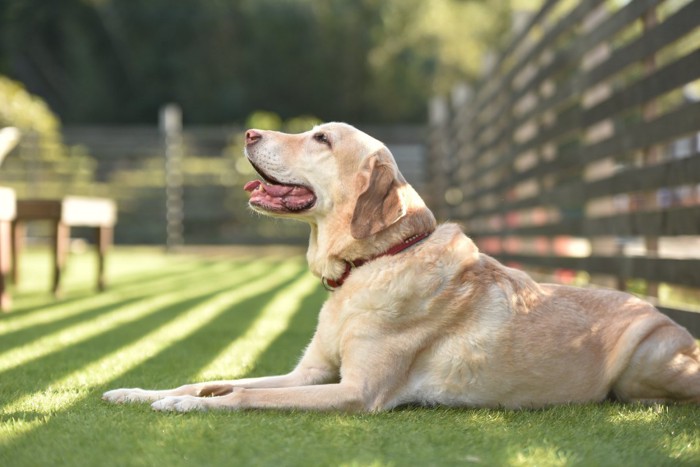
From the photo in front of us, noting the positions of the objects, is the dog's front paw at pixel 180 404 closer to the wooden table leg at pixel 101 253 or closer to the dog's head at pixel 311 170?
the dog's head at pixel 311 170

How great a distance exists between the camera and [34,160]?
13984 millimetres

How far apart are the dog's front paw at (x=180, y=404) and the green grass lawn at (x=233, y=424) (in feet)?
0.14

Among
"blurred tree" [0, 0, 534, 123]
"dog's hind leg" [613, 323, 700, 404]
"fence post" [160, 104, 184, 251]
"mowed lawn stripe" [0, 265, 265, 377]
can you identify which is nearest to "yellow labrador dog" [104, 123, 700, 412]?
"dog's hind leg" [613, 323, 700, 404]

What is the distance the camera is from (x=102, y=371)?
11.1 ft

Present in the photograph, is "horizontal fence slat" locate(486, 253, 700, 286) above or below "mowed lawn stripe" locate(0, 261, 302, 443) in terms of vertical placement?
above

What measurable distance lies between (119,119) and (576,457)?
24800mm

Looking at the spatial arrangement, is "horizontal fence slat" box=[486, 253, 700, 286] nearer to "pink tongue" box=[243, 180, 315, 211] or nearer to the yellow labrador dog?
the yellow labrador dog

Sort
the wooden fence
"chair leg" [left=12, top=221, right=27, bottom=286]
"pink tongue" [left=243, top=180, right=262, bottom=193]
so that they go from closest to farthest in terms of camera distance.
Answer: "pink tongue" [left=243, top=180, right=262, bottom=193]
the wooden fence
"chair leg" [left=12, top=221, right=27, bottom=286]

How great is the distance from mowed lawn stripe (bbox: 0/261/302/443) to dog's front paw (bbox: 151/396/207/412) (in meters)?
0.31

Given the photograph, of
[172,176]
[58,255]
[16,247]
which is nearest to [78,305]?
[58,255]

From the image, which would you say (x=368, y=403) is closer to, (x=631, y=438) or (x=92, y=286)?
(x=631, y=438)

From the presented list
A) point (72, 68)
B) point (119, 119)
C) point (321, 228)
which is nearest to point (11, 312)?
point (321, 228)

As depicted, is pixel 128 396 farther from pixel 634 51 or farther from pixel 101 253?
pixel 101 253

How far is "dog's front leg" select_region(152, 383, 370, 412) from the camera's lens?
256 centimetres
